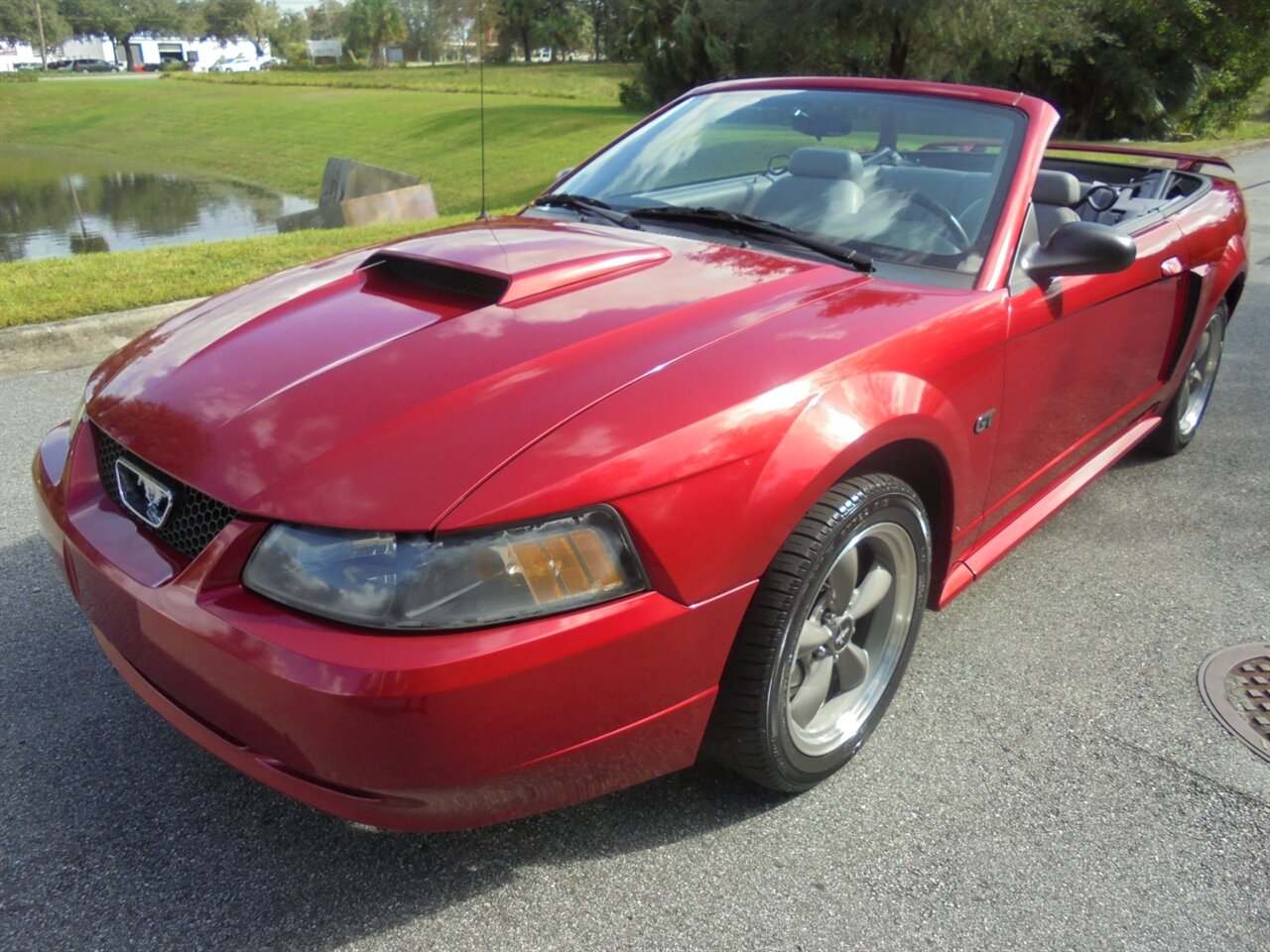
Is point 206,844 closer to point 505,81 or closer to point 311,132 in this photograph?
point 311,132

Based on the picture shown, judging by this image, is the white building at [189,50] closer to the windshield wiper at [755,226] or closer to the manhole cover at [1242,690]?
the windshield wiper at [755,226]

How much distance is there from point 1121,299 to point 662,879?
91.0 inches

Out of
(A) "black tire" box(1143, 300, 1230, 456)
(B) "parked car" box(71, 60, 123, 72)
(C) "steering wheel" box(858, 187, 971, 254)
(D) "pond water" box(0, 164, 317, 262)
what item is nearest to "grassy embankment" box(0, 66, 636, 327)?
(D) "pond water" box(0, 164, 317, 262)

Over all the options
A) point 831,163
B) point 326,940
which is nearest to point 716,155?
point 831,163

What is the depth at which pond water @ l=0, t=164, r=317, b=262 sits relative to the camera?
47.5 ft

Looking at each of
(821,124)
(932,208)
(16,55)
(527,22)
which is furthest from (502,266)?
(16,55)

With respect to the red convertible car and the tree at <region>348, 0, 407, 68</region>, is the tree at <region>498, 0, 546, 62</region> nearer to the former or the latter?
the tree at <region>348, 0, 407, 68</region>

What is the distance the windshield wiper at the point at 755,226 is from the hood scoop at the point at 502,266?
0.31 meters

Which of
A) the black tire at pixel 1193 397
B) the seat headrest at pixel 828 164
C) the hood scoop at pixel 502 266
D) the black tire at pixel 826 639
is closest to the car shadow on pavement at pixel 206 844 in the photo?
the black tire at pixel 826 639

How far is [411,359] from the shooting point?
2109 millimetres

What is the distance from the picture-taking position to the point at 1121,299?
10.6 feet

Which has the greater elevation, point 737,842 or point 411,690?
point 411,690

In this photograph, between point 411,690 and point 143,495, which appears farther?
point 143,495

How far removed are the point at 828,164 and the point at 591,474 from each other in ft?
5.62
